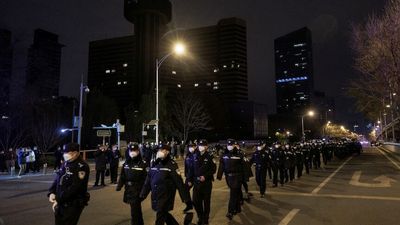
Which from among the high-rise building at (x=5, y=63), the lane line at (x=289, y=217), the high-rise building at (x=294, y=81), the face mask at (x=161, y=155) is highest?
the high-rise building at (x=294, y=81)

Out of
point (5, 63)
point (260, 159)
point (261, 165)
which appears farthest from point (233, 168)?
point (5, 63)

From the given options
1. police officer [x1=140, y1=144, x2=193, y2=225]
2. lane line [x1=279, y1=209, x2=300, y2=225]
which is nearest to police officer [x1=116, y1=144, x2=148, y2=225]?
police officer [x1=140, y1=144, x2=193, y2=225]

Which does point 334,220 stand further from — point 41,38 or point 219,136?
point 219,136

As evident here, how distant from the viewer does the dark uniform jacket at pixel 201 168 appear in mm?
8523

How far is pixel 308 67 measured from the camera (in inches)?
7441

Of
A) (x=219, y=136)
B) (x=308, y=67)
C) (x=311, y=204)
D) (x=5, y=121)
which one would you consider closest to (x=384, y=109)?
(x=311, y=204)

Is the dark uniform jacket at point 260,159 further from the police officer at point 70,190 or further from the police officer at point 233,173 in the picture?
the police officer at point 70,190

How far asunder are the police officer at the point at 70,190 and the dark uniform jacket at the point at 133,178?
1341mm

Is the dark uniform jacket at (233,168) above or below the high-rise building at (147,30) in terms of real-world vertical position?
below

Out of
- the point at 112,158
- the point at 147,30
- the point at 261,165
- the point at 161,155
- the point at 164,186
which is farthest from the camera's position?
the point at 147,30

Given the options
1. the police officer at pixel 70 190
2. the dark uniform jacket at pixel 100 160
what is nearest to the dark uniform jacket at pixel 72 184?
the police officer at pixel 70 190

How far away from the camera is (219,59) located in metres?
180

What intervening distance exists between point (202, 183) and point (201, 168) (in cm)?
34

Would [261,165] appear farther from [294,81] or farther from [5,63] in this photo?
[294,81]
